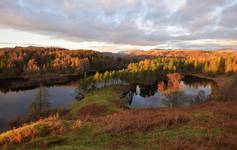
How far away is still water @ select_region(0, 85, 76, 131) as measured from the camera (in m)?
67.2

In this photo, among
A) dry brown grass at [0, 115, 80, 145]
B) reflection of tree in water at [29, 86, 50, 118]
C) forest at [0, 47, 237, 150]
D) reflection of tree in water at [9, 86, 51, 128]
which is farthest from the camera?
reflection of tree in water at [29, 86, 50, 118]

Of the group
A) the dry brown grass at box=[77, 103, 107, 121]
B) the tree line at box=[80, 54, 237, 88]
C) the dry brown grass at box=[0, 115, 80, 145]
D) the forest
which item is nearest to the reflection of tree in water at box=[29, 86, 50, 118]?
the forest

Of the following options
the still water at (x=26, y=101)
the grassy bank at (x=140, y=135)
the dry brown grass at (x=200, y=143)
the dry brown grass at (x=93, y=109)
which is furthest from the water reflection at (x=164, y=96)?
the dry brown grass at (x=200, y=143)

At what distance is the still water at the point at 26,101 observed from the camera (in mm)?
67188

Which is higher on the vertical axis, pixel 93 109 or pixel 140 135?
pixel 140 135

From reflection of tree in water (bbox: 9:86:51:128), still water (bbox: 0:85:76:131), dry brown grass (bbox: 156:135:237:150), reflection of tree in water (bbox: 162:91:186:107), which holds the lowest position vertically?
still water (bbox: 0:85:76:131)

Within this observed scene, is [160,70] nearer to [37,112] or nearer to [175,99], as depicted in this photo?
[175,99]

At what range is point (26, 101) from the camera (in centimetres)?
8581

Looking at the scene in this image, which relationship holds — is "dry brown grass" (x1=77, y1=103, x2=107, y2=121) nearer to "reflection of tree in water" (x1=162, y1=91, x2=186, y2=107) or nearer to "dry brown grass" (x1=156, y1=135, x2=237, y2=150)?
"reflection of tree in water" (x1=162, y1=91, x2=186, y2=107)

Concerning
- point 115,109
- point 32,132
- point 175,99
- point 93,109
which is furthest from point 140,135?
point 175,99

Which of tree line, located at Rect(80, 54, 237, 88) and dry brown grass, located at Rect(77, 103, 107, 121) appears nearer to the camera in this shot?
dry brown grass, located at Rect(77, 103, 107, 121)

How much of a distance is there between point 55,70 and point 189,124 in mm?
154993

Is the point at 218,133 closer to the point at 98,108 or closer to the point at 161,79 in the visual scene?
the point at 98,108

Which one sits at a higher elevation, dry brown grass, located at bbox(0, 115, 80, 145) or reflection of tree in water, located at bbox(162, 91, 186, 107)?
dry brown grass, located at bbox(0, 115, 80, 145)
